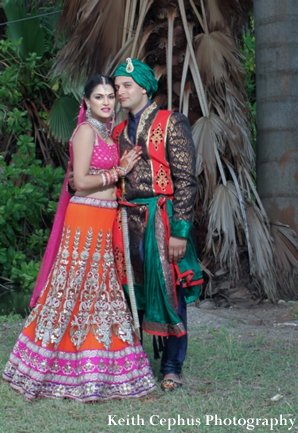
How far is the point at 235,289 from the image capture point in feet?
20.3

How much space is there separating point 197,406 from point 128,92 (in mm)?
1821

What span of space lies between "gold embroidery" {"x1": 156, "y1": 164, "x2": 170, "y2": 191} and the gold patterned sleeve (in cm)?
5

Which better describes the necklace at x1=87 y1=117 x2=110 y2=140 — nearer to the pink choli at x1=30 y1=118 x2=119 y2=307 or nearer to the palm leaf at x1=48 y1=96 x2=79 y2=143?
the pink choli at x1=30 y1=118 x2=119 y2=307

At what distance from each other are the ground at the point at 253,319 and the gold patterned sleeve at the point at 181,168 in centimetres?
178

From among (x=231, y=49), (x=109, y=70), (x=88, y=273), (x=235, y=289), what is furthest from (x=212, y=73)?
(x=88, y=273)

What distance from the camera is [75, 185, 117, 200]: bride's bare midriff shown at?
3.80m

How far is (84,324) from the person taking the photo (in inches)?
148

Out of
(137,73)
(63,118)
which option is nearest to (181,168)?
(137,73)

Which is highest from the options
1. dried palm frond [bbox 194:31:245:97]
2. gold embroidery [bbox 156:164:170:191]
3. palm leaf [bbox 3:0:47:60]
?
palm leaf [bbox 3:0:47:60]

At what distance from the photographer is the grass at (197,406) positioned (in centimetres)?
332

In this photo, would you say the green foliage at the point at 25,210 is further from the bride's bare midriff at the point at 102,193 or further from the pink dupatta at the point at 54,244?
the bride's bare midriff at the point at 102,193

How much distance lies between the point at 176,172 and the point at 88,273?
78cm

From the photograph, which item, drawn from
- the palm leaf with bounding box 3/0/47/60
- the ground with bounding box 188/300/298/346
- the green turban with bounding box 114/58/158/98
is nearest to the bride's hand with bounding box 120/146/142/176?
the green turban with bounding box 114/58/158/98

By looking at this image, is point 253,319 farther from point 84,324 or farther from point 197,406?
point 84,324
